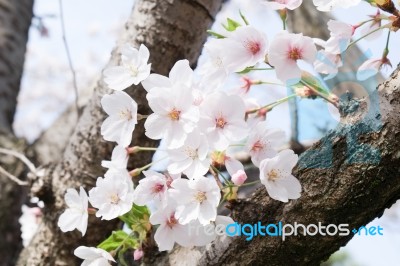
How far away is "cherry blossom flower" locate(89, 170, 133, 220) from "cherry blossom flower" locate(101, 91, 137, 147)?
0.19 ft

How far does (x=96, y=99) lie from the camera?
1.22 meters

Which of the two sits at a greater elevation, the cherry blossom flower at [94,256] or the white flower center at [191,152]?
the white flower center at [191,152]

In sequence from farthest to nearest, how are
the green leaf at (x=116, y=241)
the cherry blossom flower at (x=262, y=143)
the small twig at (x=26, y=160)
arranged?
the small twig at (x=26, y=160)
the green leaf at (x=116, y=241)
the cherry blossom flower at (x=262, y=143)

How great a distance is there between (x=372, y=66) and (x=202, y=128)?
34 centimetres

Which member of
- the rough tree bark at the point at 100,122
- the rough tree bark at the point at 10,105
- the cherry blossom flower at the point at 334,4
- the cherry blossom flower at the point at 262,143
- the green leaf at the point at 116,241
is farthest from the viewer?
the rough tree bark at the point at 10,105

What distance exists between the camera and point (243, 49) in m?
0.73

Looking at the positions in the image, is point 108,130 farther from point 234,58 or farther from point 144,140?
point 144,140

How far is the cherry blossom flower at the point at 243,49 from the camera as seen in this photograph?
72 centimetres

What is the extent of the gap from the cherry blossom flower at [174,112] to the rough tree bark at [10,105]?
108 cm

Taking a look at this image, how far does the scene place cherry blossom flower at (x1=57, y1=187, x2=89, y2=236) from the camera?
2.77 ft

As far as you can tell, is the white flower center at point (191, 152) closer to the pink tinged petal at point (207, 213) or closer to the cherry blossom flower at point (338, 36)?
the pink tinged petal at point (207, 213)

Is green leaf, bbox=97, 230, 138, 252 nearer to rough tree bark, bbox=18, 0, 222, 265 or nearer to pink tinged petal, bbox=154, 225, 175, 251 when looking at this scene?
pink tinged petal, bbox=154, 225, 175, 251

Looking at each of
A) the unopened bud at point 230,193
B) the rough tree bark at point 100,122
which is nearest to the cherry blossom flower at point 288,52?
the unopened bud at point 230,193

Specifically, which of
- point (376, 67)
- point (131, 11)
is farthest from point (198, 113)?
point (131, 11)
